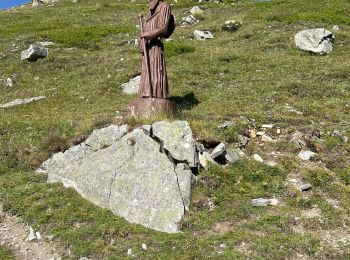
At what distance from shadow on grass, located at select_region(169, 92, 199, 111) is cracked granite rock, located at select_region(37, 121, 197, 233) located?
6.62 m

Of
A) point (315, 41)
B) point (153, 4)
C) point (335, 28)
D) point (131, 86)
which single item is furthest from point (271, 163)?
point (335, 28)

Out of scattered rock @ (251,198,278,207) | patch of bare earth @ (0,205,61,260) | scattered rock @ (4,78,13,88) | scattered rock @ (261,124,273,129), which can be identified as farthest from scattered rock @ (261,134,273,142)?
scattered rock @ (4,78,13,88)

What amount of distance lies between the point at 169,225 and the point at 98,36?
29805 millimetres

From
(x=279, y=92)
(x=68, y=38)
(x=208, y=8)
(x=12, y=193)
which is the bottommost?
(x=208, y=8)

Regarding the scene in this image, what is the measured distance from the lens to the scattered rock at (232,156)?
13625mm

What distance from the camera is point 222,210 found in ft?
38.3

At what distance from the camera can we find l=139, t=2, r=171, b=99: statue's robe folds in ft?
52.0

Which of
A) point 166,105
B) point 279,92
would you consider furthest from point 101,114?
point 279,92

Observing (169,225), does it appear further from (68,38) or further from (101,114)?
(68,38)

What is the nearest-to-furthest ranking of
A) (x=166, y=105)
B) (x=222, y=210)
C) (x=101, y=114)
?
(x=222, y=210), (x=166, y=105), (x=101, y=114)

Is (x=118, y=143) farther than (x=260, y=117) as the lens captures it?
No

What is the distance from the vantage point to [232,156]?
13.7 m

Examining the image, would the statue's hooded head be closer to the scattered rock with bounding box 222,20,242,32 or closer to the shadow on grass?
the shadow on grass

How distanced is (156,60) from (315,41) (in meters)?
17.2
